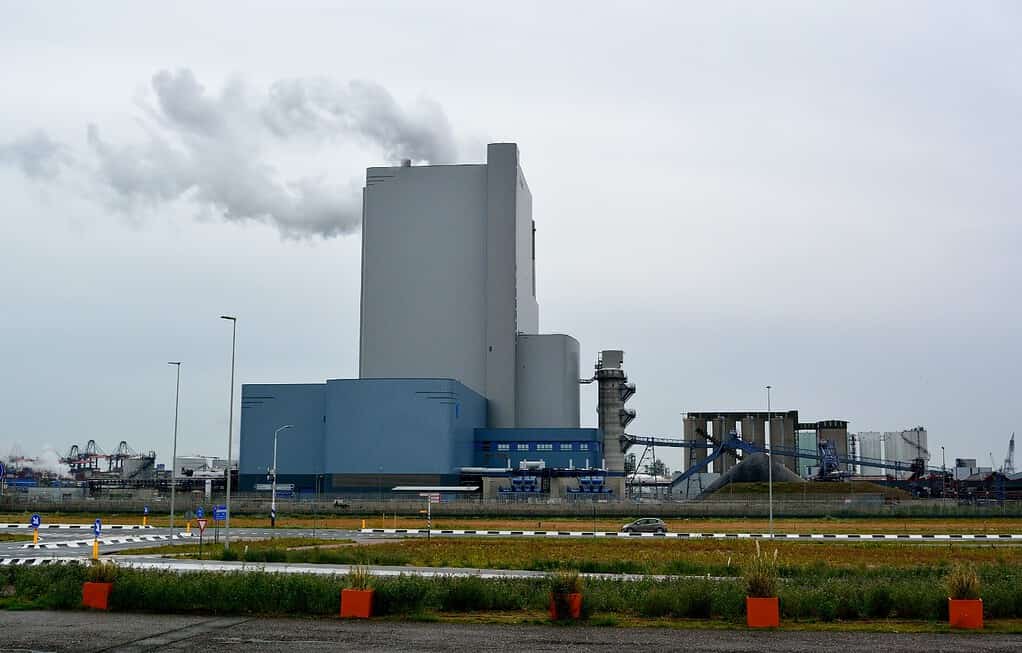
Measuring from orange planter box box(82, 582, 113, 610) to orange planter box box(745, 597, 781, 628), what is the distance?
14854mm

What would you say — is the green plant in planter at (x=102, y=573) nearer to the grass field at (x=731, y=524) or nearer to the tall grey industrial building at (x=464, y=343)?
the grass field at (x=731, y=524)

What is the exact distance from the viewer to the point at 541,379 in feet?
416

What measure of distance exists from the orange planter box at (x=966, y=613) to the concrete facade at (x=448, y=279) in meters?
101

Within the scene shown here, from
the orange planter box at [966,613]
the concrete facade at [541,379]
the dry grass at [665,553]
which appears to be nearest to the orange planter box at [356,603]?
the orange planter box at [966,613]

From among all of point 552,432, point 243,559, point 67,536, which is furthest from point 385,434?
point 243,559

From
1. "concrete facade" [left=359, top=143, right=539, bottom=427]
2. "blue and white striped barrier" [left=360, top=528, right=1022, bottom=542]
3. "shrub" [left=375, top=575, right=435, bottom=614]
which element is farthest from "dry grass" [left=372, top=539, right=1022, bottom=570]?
"concrete facade" [left=359, top=143, right=539, bottom=427]

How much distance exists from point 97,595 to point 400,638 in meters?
8.67

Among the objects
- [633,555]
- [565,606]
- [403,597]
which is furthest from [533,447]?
[565,606]

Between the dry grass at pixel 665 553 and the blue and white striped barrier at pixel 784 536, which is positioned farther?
the blue and white striped barrier at pixel 784 536

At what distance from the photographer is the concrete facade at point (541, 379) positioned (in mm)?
125938

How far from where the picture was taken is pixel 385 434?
112 m

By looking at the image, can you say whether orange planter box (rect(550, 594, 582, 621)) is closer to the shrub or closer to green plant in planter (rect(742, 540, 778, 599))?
the shrub

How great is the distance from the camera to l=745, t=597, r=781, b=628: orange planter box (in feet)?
71.4

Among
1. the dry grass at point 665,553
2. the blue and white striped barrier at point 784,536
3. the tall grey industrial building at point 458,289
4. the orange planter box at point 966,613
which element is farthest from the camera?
the tall grey industrial building at point 458,289
